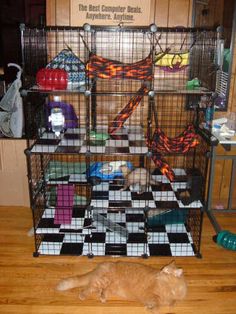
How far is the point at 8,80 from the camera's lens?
4.14 metres

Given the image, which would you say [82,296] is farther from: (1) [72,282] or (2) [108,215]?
(2) [108,215]

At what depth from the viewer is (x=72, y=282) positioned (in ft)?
7.47

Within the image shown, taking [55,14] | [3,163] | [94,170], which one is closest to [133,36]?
[55,14]

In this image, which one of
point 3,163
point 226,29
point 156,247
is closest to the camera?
point 156,247

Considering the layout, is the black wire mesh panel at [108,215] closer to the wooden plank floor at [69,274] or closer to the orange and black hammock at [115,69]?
the wooden plank floor at [69,274]

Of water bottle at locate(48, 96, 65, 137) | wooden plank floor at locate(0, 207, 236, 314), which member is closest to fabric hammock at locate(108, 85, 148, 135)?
water bottle at locate(48, 96, 65, 137)

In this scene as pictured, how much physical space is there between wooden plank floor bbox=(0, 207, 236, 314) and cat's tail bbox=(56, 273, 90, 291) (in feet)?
0.12

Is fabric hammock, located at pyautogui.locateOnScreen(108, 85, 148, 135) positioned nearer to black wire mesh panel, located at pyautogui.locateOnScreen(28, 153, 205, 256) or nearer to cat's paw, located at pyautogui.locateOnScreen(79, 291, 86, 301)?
black wire mesh panel, located at pyautogui.locateOnScreen(28, 153, 205, 256)

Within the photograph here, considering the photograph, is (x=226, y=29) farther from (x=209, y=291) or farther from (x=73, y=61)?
(x=209, y=291)

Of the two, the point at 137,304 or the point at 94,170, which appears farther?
the point at 94,170

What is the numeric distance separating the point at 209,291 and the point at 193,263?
289 mm

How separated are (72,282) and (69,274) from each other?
0.17 m

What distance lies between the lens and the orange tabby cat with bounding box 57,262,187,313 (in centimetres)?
216

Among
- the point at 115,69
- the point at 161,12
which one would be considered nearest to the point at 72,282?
the point at 115,69
